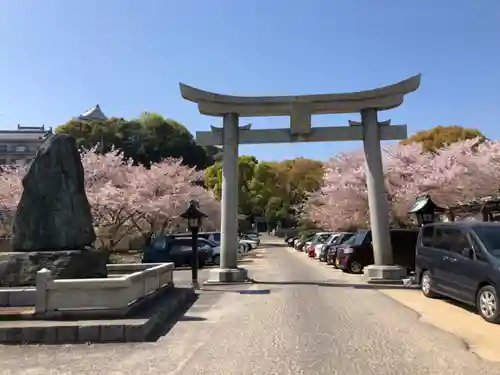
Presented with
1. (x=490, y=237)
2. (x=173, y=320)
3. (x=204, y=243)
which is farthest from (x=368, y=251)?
(x=173, y=320)

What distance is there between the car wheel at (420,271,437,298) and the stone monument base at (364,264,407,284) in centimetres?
326

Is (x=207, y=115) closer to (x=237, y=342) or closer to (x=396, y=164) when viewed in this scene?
(x=237, y=342)

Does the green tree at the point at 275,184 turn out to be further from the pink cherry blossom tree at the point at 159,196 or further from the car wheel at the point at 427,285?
the car wheel at the point at 427,285

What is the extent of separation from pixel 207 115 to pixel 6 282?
377 inches

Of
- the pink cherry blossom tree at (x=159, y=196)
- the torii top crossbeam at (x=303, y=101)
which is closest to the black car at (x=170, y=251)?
the pink cherry blossom tree at (x=159, y=196)

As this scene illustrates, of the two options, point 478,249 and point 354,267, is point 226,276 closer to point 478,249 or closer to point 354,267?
point 354,267

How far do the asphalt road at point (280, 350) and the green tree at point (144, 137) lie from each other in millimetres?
54501

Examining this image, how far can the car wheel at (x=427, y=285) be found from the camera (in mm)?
12586

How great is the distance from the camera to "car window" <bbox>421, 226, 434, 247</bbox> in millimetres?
12602

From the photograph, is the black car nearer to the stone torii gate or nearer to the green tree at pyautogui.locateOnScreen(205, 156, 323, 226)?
the stone torii gate

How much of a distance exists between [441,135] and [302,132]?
33.2 m

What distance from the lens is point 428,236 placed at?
12.9m

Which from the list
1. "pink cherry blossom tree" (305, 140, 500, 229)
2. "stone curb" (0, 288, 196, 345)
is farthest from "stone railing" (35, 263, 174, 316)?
"pink cherry blossom tree" (305, 140, 500, 229)

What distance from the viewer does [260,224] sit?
109 metres
